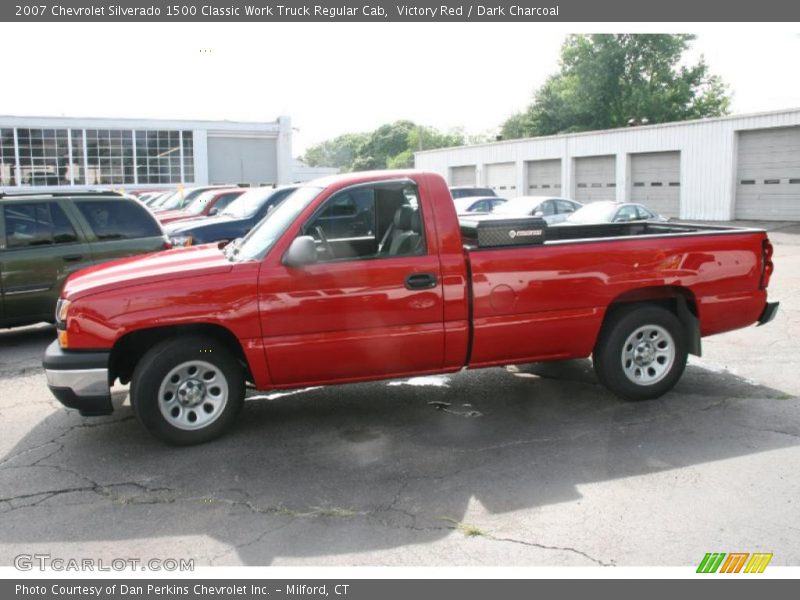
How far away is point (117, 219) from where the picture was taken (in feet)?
31.9

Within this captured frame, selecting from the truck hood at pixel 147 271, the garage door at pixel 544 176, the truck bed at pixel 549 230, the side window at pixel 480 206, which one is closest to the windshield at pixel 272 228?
the truck hood at pixel 147 271

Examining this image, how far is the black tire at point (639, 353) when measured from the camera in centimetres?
628

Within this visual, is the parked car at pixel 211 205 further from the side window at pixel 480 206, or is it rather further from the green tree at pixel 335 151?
the green tree at pixel 335 151

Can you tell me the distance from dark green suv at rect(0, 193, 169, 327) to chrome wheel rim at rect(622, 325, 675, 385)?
6276mm

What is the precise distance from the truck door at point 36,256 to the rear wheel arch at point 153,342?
3873 millimetres

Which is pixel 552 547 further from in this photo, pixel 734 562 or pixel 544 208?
pixel 544 208

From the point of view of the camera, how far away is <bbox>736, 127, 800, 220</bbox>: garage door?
27250mm

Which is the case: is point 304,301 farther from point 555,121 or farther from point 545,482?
point 555,121

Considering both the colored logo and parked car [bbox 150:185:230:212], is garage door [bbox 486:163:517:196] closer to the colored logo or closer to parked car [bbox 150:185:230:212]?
parked car [bbox 150:185:230:212]

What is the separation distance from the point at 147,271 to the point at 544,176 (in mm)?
35716

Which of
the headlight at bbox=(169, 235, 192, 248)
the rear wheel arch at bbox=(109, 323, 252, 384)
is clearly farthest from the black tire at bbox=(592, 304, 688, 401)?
the headlight at bbox=(169, 235, 192, 248)

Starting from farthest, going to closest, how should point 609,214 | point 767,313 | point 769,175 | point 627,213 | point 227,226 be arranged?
point 769,175 → point 627,213 → point 609,214 → point 227,226 → point 767,313

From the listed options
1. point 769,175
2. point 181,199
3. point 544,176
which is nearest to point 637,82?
point 544,176

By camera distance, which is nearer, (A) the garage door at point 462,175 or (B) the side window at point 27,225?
(B) the side window at point 27,225
